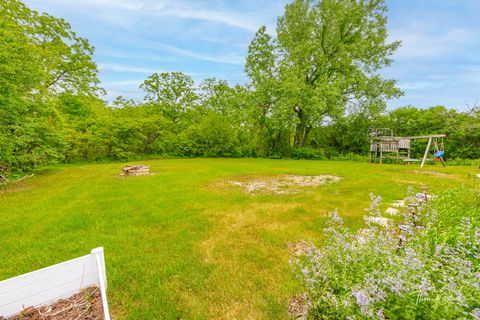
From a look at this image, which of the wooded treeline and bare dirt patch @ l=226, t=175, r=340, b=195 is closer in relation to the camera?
bare dirt patch @ l=226, t=175, r=340, b=195

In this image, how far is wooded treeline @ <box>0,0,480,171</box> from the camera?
12.8 meters

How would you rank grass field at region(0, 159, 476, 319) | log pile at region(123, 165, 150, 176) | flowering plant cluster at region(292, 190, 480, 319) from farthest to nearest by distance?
log pile at region(123, 165, 150, 176) → grass field at region(0, 159, 476, 319) → flowering plant cluster at region(292, 190, 480, 319)

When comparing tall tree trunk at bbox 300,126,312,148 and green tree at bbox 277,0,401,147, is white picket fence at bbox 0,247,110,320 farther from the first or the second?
tall tree trunk at bbox 300,126,312,148

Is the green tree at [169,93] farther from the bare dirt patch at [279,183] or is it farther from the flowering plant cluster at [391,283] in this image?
the flowering plant cluster at [391,283]

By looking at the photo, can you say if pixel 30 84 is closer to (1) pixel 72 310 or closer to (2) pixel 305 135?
(1) pixel 72 310

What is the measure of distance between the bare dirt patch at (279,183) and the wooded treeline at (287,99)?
669cm

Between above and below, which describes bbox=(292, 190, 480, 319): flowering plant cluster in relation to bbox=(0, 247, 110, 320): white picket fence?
above

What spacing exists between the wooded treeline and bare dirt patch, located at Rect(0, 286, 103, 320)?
12.8 meters

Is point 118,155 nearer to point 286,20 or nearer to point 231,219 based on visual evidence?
point 231,219

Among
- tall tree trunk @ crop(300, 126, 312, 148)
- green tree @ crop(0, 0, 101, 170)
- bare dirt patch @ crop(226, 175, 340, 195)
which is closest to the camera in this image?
bare dirt patch @ crop(226, 175, 340, 195)

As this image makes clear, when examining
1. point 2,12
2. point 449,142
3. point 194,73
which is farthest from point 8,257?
point 194,73

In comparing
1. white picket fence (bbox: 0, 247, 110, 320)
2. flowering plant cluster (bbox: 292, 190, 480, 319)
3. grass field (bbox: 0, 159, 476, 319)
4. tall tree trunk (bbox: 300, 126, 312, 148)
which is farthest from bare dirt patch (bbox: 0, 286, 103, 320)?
tall tree trunk (bbox: 300, 126, 312, 148)

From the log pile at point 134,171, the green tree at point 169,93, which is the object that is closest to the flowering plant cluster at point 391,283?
the log pile at point 134,171

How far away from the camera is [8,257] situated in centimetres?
273
